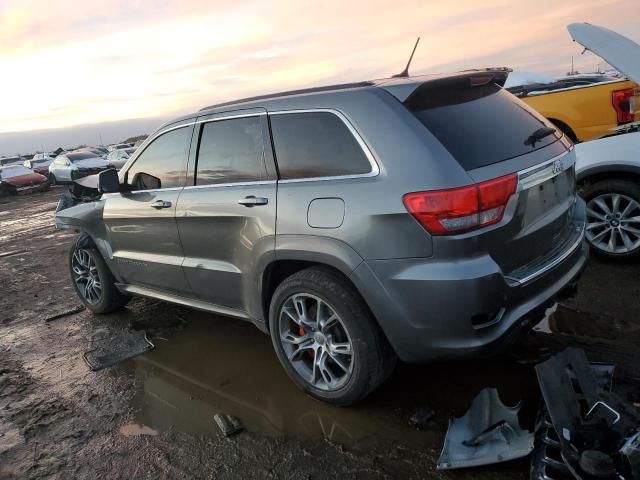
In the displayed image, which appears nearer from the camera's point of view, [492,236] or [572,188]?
[492,236]

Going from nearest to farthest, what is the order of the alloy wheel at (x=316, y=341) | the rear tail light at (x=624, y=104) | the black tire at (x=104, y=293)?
1. the alloy wheel at (x=316, y=341)
2. the black tire at (x=104, y=293)
3. the rear tail light at (x=624, y=104)

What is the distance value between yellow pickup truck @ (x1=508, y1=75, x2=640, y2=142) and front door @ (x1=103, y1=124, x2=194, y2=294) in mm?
5543

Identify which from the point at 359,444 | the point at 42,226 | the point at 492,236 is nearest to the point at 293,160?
the point at 492,236

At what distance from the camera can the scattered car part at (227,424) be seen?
10.1 ft

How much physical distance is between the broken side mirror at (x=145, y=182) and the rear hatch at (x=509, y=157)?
228 cm

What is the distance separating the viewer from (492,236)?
2.56 metres

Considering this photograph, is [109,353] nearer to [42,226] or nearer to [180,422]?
[180,422]

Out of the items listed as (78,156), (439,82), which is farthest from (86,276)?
(78,156)

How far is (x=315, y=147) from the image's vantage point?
305 centimetres

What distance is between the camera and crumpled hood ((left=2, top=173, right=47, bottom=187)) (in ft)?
76.5

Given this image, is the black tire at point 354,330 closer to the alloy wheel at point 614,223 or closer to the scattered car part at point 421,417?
the scattered car part at point 421,417

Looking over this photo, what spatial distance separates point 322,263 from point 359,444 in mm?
1014

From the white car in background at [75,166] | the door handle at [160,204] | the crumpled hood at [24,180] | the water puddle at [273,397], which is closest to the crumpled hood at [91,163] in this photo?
the white car in background at [75,166]

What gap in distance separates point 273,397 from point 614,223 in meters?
3.47
